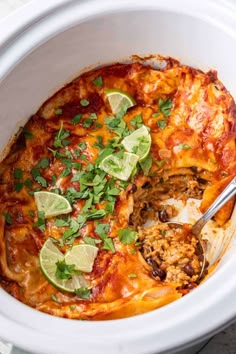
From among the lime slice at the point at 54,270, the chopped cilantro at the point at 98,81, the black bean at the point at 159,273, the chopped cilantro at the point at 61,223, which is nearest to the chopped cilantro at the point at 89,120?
the chopped cilantro at the point at 98,81

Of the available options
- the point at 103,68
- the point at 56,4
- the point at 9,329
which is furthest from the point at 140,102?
the point at 9,329

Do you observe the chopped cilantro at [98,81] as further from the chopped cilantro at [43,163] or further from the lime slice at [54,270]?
the lime slice at [54,270]

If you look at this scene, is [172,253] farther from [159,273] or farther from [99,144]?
[99,144]

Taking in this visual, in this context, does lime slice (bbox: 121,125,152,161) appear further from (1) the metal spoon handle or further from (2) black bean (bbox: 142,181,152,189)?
(1) the metal spoon handle

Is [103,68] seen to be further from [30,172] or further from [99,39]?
[30,172]

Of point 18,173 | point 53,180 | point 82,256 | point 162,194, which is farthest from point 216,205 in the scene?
point 18,173

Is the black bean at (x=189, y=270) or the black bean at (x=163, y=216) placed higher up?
the black bean at (x=163, y=216)

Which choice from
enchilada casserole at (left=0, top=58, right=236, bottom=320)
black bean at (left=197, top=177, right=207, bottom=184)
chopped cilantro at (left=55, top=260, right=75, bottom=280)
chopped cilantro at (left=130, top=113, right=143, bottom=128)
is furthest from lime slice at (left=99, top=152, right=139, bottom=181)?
chopped cilantro at (left=55, top=260, right=75, bottom=280)

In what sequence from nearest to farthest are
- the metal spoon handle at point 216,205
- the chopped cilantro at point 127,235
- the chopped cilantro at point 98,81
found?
1. the metal spoon handle at point 216,205
2. the chopped cilantro at point 127,235
3. the chopped cilantro at point 98,81
